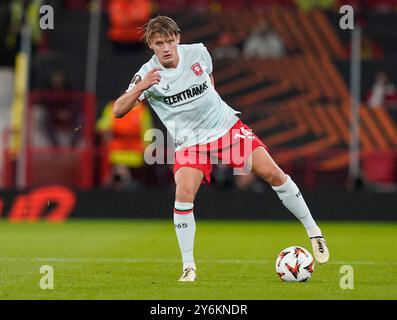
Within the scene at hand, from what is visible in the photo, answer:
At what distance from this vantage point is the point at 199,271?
33.9 feet

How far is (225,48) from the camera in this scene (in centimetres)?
2255

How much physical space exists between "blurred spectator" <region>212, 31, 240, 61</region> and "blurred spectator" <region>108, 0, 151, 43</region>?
1544 millimetres

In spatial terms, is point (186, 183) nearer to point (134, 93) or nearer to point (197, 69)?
point (134, 93)

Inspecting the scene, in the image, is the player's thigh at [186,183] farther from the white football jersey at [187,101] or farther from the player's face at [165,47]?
the player's face at [165,47]

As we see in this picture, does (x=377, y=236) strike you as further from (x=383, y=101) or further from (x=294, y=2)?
(x=294, y=2)

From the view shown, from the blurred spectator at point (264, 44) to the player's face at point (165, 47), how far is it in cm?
1264

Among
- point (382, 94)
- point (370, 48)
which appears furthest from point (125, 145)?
point (370, 48)

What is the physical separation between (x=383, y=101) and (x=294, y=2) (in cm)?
413

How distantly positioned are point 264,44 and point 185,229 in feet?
43.0

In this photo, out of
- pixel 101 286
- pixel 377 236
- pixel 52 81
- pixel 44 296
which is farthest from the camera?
pixel 52 81

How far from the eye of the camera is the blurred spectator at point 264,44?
22.2 m

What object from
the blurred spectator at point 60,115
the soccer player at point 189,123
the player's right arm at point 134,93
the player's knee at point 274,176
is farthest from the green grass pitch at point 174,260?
the blurred spectator at point 60,115
